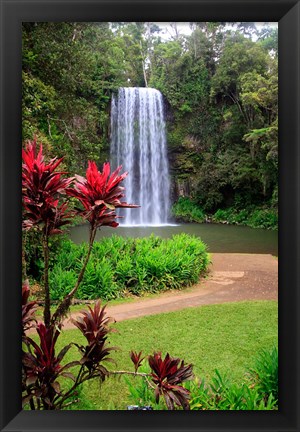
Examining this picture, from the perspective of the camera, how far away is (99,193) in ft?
3.79

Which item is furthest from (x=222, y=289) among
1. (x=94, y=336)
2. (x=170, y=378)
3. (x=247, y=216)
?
(x=94, y=336)

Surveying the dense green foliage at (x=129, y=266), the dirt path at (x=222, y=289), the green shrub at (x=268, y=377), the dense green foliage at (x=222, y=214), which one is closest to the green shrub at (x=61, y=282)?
the dense green foliage at (x=129, y=266)

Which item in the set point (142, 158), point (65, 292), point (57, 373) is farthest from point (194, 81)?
point (57, 373)

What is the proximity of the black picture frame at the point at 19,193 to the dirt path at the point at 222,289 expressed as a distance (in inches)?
17.4

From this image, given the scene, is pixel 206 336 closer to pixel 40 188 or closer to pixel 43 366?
pixel 43 366

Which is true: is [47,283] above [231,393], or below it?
above

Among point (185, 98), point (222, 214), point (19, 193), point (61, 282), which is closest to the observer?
point (19, 193)

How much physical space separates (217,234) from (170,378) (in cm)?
110

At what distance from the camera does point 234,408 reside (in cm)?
137

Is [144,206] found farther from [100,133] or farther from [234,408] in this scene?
[234,408]

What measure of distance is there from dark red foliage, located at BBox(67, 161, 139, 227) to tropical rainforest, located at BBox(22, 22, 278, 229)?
0.67 metres

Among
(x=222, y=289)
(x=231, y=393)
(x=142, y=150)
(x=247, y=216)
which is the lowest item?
(x=231, y=393)

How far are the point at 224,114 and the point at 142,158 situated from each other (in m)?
0.61

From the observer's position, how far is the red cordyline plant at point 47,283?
1154 mm
